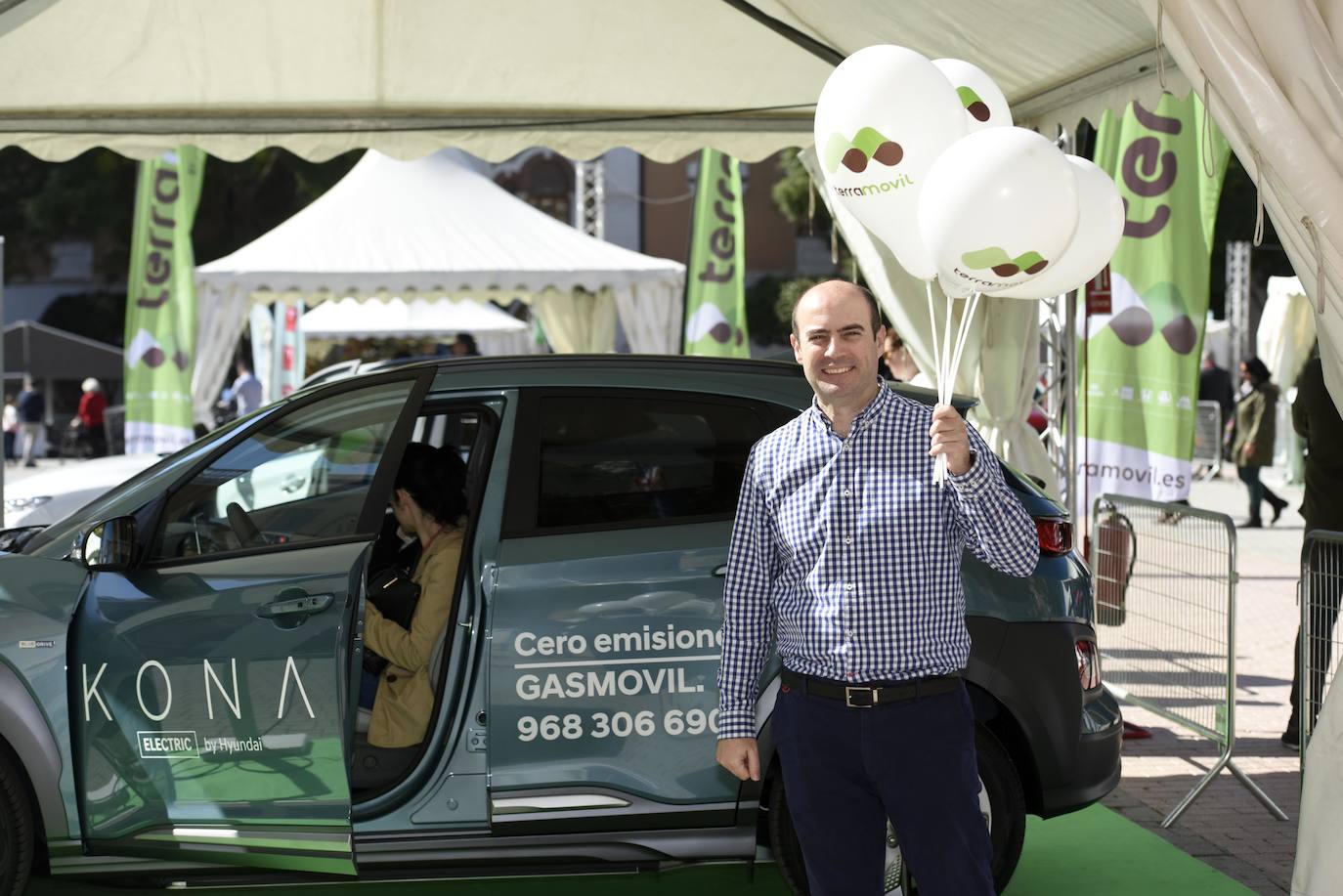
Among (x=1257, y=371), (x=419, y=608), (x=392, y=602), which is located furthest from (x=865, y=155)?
(x=1257, y=371)

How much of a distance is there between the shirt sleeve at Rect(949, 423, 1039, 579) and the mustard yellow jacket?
1.96 meters

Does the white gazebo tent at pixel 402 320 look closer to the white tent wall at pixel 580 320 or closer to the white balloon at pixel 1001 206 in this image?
the white tent wall at pixel 580 320

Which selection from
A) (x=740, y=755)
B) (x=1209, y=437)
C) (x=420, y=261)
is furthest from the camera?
(x=1209, y=437)

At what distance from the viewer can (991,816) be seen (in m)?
4.43

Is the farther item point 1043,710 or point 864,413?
point 1043,710

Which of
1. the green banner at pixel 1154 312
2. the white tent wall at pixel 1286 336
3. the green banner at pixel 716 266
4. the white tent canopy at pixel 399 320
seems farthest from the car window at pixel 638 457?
the white tent canopy at pixel 399 320

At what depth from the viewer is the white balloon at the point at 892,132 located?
3.58 m

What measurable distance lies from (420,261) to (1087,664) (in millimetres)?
12009

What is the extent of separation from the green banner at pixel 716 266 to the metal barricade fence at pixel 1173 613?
936 centimetres

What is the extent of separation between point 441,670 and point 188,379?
10.9 m

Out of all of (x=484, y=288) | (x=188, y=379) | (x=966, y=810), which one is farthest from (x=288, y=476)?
(x=484, y=288)

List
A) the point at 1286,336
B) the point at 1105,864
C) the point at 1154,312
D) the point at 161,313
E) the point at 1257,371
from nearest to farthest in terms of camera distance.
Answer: the point at 1105,864 → the point at 1154,312 → the point at 161,313 → the point at 1257,371 → the point at 1286,336

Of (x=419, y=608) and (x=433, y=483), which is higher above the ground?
(x=433, y=483)

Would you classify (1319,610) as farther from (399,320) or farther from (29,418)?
(29,418)
